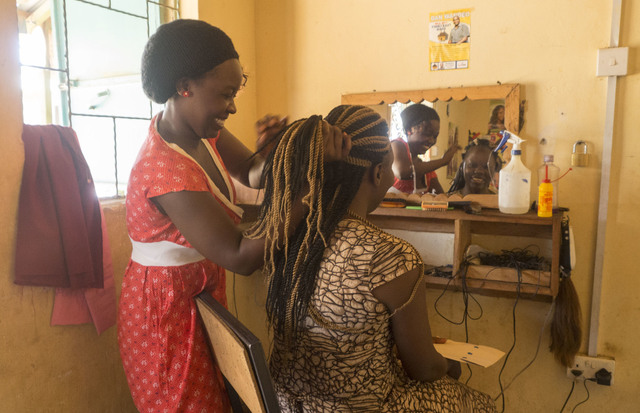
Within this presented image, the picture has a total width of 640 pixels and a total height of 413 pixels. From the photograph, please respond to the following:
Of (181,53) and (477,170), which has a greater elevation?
(181,53)

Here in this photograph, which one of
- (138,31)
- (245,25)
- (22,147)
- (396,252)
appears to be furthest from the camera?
(245,25)

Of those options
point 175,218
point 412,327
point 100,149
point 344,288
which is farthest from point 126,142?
point 412,327

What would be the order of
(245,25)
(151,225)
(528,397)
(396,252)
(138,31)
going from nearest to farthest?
1. (396,252)
2. (151,225)
3. (138,31)
4. (528,397)
5. (245,25)

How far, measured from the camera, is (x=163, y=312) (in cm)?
102

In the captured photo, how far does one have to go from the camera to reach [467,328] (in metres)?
1.94

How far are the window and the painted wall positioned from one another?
2.40ft

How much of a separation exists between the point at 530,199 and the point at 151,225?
1.42 meters

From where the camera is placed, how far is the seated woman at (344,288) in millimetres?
907

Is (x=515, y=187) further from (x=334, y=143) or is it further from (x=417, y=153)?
(x=334, y=143)

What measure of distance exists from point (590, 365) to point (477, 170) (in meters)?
0.87

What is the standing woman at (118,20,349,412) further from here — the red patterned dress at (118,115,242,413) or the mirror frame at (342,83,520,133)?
the mirror frame at (342,83,520,133)

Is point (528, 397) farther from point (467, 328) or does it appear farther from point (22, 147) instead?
point (22, 147)

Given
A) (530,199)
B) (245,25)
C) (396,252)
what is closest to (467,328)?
(530,199)

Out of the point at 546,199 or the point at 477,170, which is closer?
the point at 546,199
